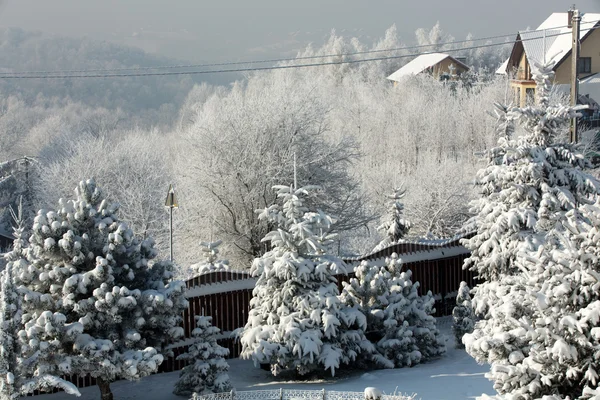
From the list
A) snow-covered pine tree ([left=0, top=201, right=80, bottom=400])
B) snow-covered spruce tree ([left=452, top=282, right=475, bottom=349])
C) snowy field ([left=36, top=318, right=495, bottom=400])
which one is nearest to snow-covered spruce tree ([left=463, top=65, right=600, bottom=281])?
snow-covered spruce tree ([left=452, top=282, right=475, bottom=349])

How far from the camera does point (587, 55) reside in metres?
43.1

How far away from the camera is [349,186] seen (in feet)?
90.7

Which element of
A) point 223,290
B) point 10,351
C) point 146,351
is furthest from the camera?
point 223,290

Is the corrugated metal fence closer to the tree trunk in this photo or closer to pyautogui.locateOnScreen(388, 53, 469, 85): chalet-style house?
the tree trunk

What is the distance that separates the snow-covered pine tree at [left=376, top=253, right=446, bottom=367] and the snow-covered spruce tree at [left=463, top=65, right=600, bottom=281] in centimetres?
171

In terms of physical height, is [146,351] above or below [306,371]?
above

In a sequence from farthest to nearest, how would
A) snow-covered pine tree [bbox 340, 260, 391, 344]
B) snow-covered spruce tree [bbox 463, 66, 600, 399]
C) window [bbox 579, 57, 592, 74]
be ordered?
window [bbox 579, 57, 592, 74], snow-covered spruce tree [bbox 463, 66, 600, 399], snow-covered pine tree [bbox 340, 260, 391, 344]

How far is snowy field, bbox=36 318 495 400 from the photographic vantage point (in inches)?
436

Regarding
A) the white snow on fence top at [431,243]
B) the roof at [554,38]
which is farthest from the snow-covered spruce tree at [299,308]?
the roof at [554,38]

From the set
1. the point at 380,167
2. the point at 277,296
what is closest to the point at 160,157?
the point at 380,167

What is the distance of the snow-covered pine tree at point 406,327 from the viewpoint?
12719 millimetres

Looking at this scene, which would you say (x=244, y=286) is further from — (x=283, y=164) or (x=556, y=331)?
(x=283, y=164)

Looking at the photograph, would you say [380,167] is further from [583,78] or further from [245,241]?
[245,241]

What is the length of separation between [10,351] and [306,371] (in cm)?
445
